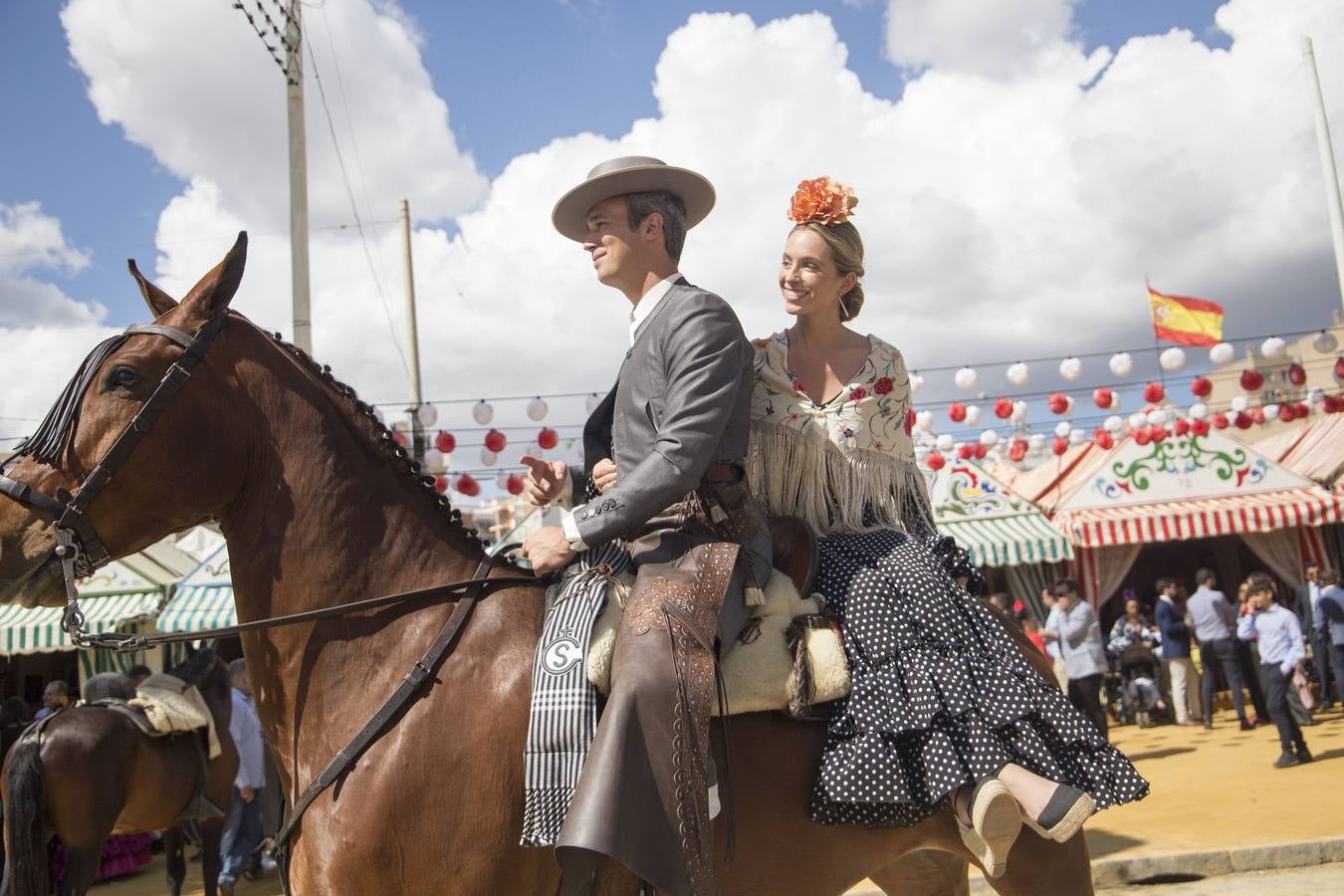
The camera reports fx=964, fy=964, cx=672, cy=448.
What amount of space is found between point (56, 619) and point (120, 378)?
1437 centimetres

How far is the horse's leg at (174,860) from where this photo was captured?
866cm

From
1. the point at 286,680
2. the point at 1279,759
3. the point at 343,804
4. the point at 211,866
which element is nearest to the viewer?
the point at 343,804

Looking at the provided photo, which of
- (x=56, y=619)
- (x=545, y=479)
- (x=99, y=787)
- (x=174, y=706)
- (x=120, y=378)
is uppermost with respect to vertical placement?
(x=56, y=619)

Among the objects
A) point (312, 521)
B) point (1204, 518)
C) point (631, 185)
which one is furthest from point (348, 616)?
point (1204, 518)

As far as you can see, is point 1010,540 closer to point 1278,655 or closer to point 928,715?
point 1278,655

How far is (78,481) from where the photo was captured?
8.05 ft

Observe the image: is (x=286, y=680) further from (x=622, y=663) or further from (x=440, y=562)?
(x=622, y=663)

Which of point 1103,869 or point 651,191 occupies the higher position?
point 651,191

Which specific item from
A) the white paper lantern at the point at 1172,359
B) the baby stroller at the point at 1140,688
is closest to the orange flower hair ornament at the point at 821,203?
the white paper lantern at the point at 1172,359

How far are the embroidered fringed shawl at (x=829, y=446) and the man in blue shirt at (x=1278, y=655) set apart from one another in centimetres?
1028

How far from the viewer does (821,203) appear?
3189 mm

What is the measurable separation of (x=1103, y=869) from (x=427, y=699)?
651 centimetres

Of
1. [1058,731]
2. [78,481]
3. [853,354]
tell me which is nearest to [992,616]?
[1058,731]

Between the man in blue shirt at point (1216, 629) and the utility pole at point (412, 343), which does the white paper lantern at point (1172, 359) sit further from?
the utility pole at point (412, 343)
